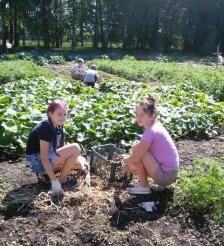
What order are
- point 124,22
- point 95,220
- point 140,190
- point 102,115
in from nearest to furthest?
point 95,220 → point 140,190 → point 102,115 → point 124,22

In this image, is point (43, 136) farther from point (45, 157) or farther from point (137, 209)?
point (137, 209)

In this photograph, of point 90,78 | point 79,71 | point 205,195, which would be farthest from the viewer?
point 79,71

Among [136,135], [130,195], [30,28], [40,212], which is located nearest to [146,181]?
[130,195]

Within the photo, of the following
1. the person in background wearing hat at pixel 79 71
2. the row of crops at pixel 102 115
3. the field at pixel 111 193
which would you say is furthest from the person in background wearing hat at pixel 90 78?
the field at pixel 111 193

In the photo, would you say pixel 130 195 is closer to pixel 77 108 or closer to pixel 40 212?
pixel 40 212

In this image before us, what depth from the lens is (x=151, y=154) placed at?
16.5ft

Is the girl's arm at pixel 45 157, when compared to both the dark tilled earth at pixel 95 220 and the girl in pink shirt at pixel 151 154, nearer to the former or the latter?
the dark tilled earth at pixel 95 220

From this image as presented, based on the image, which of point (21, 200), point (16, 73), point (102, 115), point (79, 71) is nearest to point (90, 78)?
point (79, 71)

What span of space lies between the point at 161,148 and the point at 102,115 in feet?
9.17

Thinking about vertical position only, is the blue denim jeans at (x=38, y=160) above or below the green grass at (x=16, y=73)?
above

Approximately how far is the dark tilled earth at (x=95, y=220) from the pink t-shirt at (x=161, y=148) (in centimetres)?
39

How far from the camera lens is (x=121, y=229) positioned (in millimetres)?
4500

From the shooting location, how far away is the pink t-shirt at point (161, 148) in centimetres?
500

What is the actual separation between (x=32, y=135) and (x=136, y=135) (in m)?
2.44
